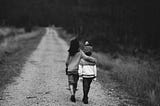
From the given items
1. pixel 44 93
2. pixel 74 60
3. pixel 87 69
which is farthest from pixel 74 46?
pixel 44 93

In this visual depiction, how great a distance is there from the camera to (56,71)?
13.2 m

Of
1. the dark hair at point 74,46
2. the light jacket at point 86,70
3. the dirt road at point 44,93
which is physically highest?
the dark hair at point 74,46

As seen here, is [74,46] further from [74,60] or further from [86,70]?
[86,70]

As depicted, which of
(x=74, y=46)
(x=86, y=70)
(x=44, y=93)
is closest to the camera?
(x=86, y=70)

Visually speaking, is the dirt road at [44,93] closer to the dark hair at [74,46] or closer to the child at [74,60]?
the child at [74,60]

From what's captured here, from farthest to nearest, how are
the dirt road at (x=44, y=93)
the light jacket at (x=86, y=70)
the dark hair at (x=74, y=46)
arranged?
the dirt road at (x=44, y=93), the dark hair at (x=74, y=46), the light jacket at (x=86, y=70)

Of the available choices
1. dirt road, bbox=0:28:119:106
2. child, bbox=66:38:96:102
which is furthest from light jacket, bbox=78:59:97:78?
dirt road, bbox=0:28:119:106

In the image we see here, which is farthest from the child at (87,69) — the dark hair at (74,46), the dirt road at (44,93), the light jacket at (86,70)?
the dirt road at (44,93)

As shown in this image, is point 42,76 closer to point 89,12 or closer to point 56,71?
point 56,71

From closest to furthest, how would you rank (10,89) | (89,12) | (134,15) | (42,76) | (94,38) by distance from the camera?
(10,89)
(42,76)
(94,38)
(89,12)
(134,15)

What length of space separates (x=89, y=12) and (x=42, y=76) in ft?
151

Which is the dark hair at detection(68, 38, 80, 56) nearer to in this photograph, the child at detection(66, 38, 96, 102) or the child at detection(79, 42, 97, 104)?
the child at detection(66, 38, 96, 102)

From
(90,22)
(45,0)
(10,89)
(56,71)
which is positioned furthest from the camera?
(45,0)

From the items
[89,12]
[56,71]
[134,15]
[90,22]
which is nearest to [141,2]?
[134,15]
